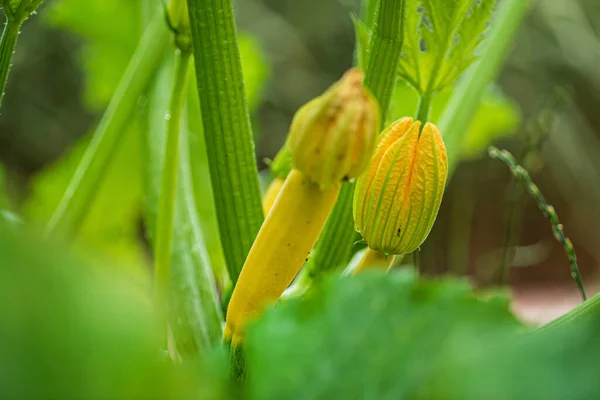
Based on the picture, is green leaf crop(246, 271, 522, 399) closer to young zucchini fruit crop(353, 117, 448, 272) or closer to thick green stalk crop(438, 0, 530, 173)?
young zucchini fruit crop(353, 117, 448, 272)

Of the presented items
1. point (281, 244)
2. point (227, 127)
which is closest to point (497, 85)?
point (227, 127)

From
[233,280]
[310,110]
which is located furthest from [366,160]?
[233,280]

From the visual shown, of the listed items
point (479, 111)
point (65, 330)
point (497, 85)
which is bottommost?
point (497, 85)

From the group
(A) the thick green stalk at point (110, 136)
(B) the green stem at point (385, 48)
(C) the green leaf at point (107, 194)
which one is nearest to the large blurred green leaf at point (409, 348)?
(B) the green stem at point (385, 48)

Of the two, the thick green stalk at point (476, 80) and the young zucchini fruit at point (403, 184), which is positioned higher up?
the young zucchini fruit at point (403, 184)

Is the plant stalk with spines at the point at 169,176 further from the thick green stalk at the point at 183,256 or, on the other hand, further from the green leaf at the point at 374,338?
the green leaf at the point at 374,338

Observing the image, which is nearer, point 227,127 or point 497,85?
point 227,127

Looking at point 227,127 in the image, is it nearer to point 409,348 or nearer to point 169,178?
point 169,178
